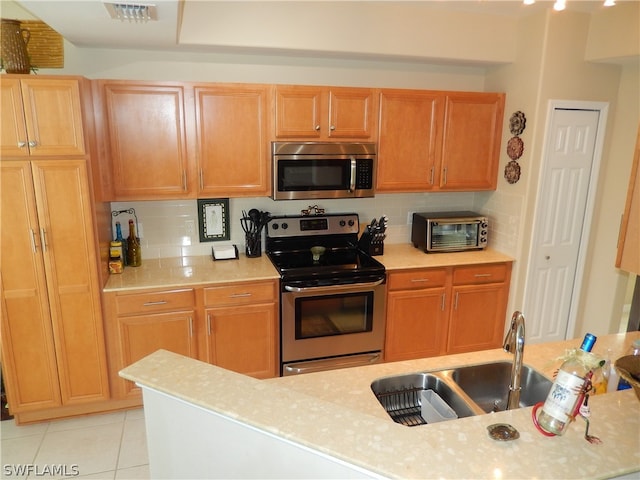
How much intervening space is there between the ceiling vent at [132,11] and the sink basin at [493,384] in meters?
2.17

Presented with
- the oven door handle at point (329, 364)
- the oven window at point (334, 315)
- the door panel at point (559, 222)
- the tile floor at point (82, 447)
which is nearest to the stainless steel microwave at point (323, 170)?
the oven window at point (334, 315)

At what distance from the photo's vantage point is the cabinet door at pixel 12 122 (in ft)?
7.87

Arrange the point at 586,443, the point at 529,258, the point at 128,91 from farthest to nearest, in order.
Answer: the point at 529,258, the point at 128,91, the point at 586,443

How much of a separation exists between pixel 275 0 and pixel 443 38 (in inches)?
49.7

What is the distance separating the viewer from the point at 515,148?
3.41 metres

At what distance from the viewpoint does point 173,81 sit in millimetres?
2924

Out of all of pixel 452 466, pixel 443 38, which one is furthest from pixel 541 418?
pixel 443 38

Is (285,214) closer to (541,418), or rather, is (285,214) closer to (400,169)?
(400,169)

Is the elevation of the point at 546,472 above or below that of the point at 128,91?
below

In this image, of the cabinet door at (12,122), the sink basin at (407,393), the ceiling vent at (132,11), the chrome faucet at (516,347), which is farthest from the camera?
the cabinet door at (12,122)

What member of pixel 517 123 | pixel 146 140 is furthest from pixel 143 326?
pixel 517 123

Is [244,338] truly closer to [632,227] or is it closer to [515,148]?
[632,227]

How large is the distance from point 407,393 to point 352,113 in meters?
2.12

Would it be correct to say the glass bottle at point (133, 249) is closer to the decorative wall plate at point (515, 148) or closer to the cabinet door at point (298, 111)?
the cabinet door at point (298, 111)
